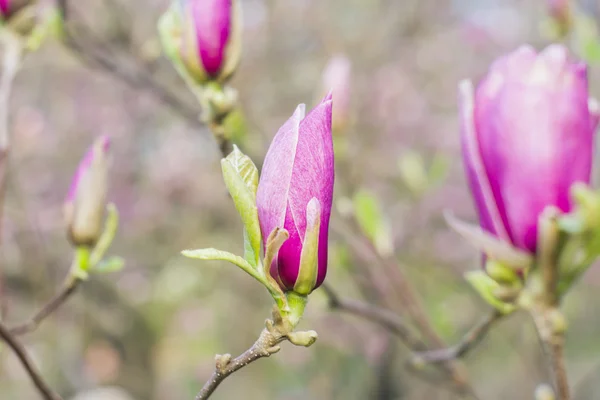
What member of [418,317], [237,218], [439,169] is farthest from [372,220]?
[237,218]

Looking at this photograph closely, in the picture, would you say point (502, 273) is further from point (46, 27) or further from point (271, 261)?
point (46, 27)

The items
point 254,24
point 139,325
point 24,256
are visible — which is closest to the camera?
point 24,256

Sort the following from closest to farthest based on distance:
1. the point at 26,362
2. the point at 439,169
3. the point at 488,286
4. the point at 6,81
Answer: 1. the point at 488,286
2. the point at 26,362
3. the point at 6,81
4. the point at 439,169

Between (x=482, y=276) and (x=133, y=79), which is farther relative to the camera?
(x=133, y=79)

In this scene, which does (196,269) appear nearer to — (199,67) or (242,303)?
(242,303)

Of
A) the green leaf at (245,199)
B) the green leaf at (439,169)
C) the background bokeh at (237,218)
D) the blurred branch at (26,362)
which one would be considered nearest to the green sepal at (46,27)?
the background bokeh at (237,218)

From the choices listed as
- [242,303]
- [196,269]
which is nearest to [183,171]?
[196,269]
